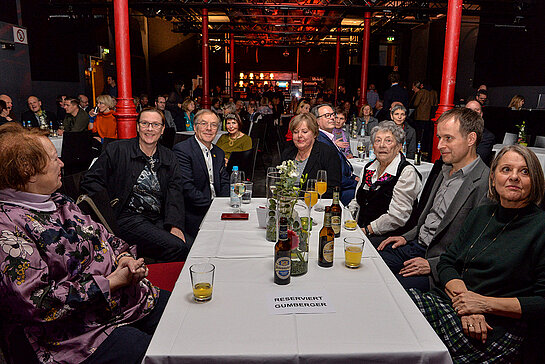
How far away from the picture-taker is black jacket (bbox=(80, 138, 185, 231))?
9.19 feet

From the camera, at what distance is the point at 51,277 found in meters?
1.41

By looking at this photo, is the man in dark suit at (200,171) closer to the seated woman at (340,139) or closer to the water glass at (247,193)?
the water glass at (247,193)

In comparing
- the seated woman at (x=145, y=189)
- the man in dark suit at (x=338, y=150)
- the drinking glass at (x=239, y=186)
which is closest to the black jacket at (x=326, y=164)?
the man in dark suit at (x=338, y=150)

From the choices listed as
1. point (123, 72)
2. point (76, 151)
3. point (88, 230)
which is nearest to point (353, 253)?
point (88, 230)

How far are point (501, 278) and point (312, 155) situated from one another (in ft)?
5.79

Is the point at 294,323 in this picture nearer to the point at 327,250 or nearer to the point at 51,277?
the point at 327,250

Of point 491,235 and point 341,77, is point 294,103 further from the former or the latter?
point 491,235

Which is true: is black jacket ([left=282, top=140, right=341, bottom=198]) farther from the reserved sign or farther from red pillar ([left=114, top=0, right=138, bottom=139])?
red pillar ([left=114, top=0, right=138, bottom=139])

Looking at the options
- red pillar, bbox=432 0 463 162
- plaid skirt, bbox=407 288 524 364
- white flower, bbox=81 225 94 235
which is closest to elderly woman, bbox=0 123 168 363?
white flower, bbox=81 225 94 235

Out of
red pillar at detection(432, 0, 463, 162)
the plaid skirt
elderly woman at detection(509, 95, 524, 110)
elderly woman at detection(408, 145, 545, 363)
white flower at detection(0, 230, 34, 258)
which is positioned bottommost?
the plaid skirt

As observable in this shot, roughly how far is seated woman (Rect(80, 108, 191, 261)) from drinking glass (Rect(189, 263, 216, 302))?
1.32 m

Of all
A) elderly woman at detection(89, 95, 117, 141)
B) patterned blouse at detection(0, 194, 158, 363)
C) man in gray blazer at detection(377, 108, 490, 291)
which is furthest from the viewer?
elderly woman at detection(89, 95, 117, 141)

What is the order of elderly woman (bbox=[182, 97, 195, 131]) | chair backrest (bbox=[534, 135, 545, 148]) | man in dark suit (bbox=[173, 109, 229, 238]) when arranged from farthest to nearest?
elderly woman (bbox=[182, 97, 195, 131]) → chair backrest (bbox=[534, 135, 545, 148]) → man in dark suit (bbox=[173, 109, 229, 238])

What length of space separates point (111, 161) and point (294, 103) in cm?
1476
